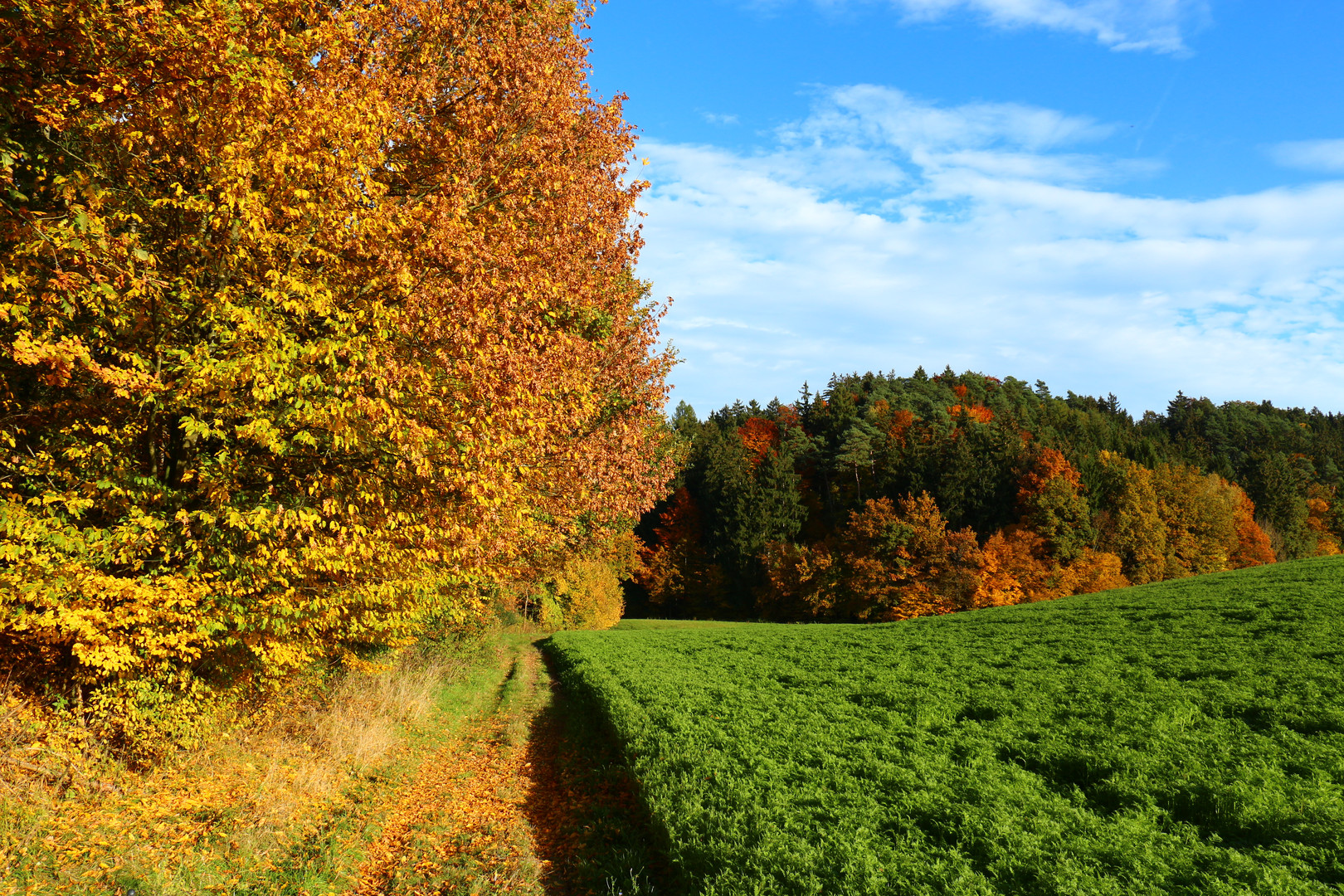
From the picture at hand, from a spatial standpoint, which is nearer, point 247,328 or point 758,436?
point 247,328

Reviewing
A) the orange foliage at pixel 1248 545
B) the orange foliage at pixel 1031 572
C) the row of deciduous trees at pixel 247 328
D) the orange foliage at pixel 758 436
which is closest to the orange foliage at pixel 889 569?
the orange foliage at pixel 1031 572

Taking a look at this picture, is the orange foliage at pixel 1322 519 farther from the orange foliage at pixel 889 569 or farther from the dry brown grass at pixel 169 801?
the dry brown grass at pixel 169 801

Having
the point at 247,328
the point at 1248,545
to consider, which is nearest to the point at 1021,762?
the point at 247,328

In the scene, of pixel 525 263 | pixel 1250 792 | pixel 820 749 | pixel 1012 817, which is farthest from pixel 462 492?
pixel 1250 792

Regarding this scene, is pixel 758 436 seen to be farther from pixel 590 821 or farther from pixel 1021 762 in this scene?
pixel 590 821

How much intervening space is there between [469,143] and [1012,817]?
12.1 m

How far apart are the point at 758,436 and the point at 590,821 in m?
85.8

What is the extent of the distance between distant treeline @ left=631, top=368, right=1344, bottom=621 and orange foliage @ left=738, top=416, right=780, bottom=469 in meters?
0.29

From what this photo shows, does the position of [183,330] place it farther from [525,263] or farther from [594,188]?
[594,188]

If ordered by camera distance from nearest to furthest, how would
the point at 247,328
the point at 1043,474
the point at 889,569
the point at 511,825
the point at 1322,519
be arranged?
1. the point at 247,328
2. the point at 511,825
3. the point at 889,569
4. the point at 1043,474
5. the point at 1322,519

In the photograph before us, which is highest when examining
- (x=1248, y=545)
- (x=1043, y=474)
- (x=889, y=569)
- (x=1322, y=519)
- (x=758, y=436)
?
(x=758, y=436)

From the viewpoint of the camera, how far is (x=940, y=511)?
66.2m

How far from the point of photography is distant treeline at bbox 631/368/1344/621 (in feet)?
195

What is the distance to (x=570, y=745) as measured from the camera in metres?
14.4
